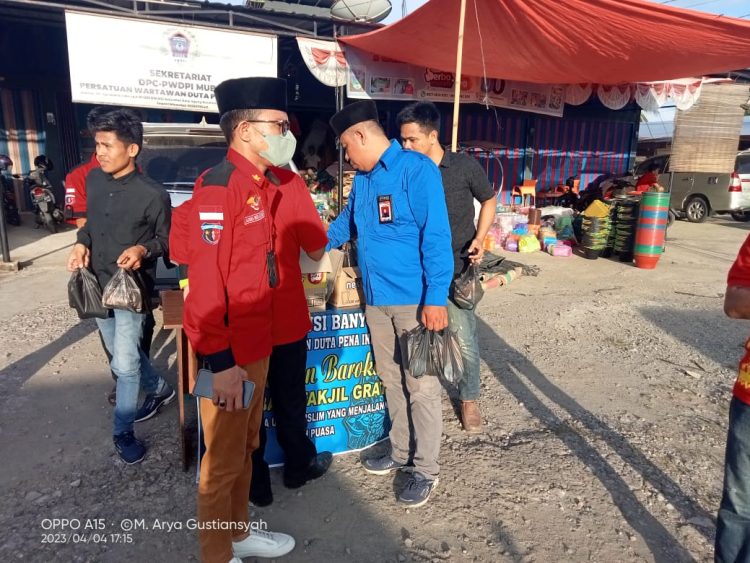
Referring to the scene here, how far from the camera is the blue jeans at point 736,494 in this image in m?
1.76

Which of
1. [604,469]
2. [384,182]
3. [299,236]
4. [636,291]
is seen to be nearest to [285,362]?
[299,236]

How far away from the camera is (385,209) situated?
2504 millimetres

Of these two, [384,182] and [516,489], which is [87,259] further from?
[516,489]

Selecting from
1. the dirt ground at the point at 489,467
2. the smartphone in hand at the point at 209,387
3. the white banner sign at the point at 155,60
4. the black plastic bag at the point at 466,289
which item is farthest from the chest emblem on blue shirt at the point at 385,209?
the white banner sign at the point at 155,60

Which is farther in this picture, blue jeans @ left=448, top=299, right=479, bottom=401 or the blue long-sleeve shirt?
blue jeans @ left=448, top=299, right=479, bottom=401

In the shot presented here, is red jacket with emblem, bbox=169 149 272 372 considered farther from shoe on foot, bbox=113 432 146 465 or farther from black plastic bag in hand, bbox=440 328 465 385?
shoe on foot, bbox=113 432 146 465

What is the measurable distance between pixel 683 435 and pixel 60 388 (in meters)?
4.45

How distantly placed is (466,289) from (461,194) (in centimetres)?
59

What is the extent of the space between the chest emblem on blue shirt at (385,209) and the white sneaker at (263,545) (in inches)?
60.8

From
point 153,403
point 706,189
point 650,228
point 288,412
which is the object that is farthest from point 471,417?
point 706,189

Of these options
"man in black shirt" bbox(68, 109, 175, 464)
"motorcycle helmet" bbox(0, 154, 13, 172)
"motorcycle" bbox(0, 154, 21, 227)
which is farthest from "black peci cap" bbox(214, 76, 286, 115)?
"motorcycle" bbox(0, 154, 21, 227)

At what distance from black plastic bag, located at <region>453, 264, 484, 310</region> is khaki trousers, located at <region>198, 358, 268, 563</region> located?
4.70 feet

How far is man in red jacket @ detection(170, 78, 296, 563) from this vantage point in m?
1.78

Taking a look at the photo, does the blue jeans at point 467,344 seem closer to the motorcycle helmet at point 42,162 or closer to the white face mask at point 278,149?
the white face mask at point 278,149
